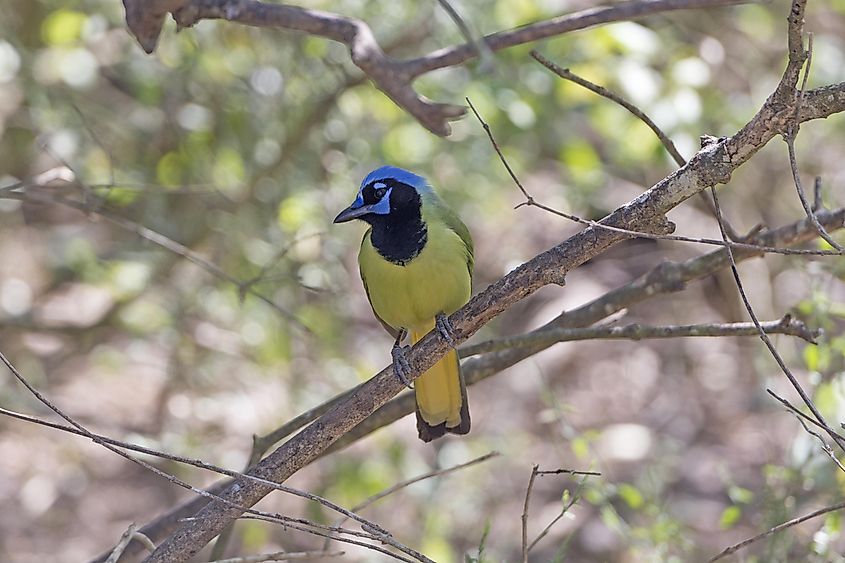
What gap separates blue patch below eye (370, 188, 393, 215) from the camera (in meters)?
4.45

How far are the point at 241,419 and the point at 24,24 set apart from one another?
2723 mm

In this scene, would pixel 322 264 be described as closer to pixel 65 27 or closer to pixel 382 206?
pixel 382 206

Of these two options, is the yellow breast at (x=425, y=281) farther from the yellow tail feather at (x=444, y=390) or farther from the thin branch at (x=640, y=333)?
the thin branch at (x=640, y=333)

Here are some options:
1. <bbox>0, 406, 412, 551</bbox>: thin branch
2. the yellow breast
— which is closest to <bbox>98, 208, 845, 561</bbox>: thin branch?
the yellow breast

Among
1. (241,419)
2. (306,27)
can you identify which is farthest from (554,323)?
(241,419)

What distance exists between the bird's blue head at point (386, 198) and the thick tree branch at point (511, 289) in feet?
4.48

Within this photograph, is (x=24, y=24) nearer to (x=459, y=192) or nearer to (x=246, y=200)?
(x=246, y=200)

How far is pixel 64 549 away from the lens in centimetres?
649

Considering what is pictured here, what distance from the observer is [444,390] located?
414cm

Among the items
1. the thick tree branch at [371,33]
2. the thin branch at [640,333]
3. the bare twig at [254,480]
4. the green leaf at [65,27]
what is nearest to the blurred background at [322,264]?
the green leaf at [65,27]

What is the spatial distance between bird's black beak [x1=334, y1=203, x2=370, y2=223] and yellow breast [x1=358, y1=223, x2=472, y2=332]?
152 millimetres

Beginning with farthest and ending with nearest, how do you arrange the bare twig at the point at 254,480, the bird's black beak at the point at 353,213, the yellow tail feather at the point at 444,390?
the bird's black beak at the point at 353,213 → the yellow tail feather at the point at 444,390 → the bare twig at the point at 254,480

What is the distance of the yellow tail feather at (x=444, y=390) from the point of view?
4070 mm

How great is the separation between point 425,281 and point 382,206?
45cm
